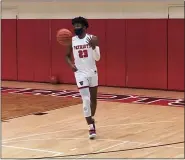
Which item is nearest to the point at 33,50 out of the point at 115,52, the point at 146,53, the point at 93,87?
the point at 115,52

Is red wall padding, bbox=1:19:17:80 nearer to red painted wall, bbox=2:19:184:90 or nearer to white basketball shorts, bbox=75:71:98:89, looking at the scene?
red painted wall, bbox=2:19:184:90

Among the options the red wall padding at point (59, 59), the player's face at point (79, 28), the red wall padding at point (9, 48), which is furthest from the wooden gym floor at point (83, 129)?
the red wall padding at point (9, 48)

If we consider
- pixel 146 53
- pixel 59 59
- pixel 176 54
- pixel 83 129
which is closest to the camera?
pixel 83 129

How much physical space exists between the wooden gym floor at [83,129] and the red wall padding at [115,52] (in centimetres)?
311

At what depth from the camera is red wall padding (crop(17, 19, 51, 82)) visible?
16.5 metres

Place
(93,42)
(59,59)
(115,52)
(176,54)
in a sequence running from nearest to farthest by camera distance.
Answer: (93,42)
(176,54)
(115,52)
(59,59)

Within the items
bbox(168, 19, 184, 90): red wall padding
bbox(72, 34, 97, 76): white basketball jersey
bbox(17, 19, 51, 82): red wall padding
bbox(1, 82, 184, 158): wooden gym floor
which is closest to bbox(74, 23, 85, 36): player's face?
bbox(72, 34, 97, 76): white basketball jersey

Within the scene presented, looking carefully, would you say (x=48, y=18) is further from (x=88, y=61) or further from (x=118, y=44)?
(x=88, y=61)

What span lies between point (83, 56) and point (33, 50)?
9.28 meters

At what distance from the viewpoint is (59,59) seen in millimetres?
16250

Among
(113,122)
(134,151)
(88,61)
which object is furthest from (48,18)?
(134,151)

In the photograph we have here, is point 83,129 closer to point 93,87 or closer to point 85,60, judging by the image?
point 93,87

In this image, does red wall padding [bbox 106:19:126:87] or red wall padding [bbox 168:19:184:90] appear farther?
red wall padding [bbox 106:19:126:87]

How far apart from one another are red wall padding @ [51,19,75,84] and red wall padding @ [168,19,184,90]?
11.0 ft
